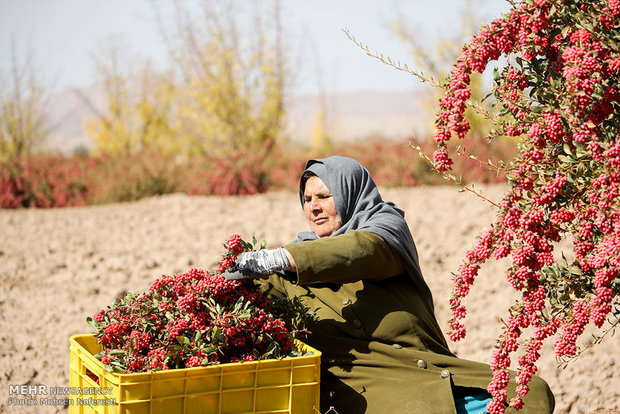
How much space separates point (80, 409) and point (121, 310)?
0.37m

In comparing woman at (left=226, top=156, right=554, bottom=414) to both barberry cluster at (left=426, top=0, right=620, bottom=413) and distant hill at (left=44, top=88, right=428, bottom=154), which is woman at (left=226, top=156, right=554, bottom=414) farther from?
distant hill at (left=44, top=88, right=428, bottom=154)

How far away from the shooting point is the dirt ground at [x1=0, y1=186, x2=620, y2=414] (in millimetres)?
4551

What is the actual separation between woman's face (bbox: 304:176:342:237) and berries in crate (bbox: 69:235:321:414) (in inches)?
27.1

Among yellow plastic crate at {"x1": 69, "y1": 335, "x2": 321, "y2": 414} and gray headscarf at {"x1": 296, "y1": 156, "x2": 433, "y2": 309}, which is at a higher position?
gray headscarf at {"x1": 296, "y1": 156, "x2": 433, "y2": 309}

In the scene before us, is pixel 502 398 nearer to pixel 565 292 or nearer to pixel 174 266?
pixel 565 292

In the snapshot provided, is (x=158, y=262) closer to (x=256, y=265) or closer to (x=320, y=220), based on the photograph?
(x=320, y=220)

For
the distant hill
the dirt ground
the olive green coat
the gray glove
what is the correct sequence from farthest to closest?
1. the distant hill
2. the dirt ground
3. the olive green coat
4. the gray glove

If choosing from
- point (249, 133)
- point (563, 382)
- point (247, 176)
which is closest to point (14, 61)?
point (249, 133)

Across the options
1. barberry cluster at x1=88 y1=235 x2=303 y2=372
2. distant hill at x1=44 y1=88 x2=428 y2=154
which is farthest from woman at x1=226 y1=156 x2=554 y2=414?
distant hill at x1=44 y1=88 x2=428 y2=154

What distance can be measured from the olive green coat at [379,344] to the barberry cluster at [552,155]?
1.35ft

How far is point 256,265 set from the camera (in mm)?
2406

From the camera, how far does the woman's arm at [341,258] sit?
2.45m

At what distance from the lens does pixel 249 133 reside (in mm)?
14078

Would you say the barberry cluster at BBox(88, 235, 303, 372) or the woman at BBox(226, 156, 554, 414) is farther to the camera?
the woman at BBox(226, 156, 554, 414)
